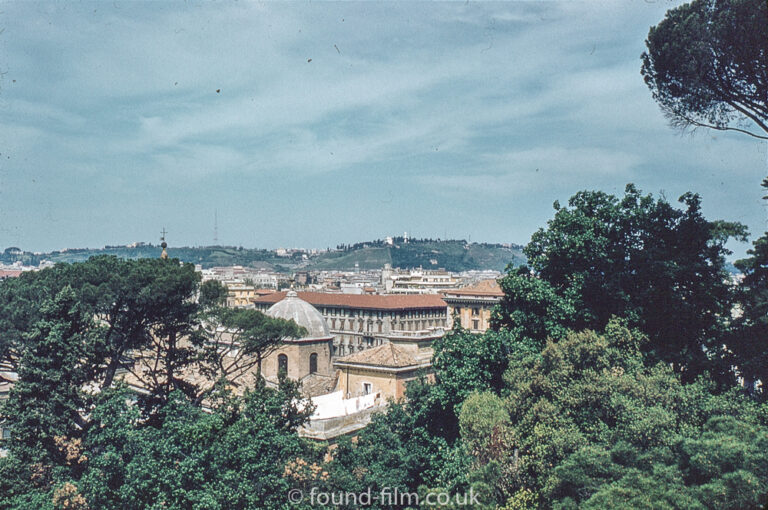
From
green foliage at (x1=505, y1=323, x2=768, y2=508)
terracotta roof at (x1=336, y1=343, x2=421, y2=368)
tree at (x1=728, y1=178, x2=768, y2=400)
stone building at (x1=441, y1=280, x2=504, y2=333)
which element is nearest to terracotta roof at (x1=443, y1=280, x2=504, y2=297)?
stone building at (x1=441, y1=280, x2=504, y2=333)

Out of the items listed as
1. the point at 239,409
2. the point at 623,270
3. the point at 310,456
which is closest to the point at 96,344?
the point at 239,409

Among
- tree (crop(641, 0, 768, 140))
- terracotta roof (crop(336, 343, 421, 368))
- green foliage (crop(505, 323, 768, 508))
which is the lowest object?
terracotta roof (crop(336, 343, 421, 368))

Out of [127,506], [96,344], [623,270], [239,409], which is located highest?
[623,270]

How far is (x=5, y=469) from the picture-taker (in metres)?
15.5

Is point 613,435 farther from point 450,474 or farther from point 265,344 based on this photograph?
point 265,344

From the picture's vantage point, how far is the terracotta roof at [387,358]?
28.4m

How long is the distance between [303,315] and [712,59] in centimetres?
2845

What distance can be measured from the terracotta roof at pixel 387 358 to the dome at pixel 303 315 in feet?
25.9

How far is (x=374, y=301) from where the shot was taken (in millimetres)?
73875

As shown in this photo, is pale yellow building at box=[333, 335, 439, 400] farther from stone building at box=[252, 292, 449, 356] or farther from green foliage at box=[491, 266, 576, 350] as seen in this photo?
stone building at box=[252, 292, 449, 356]

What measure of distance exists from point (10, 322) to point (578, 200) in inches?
801

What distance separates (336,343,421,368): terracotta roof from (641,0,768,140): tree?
16.9 meters

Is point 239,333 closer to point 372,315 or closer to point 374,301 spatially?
point 372,315

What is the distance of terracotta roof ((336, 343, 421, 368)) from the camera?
28.4m
